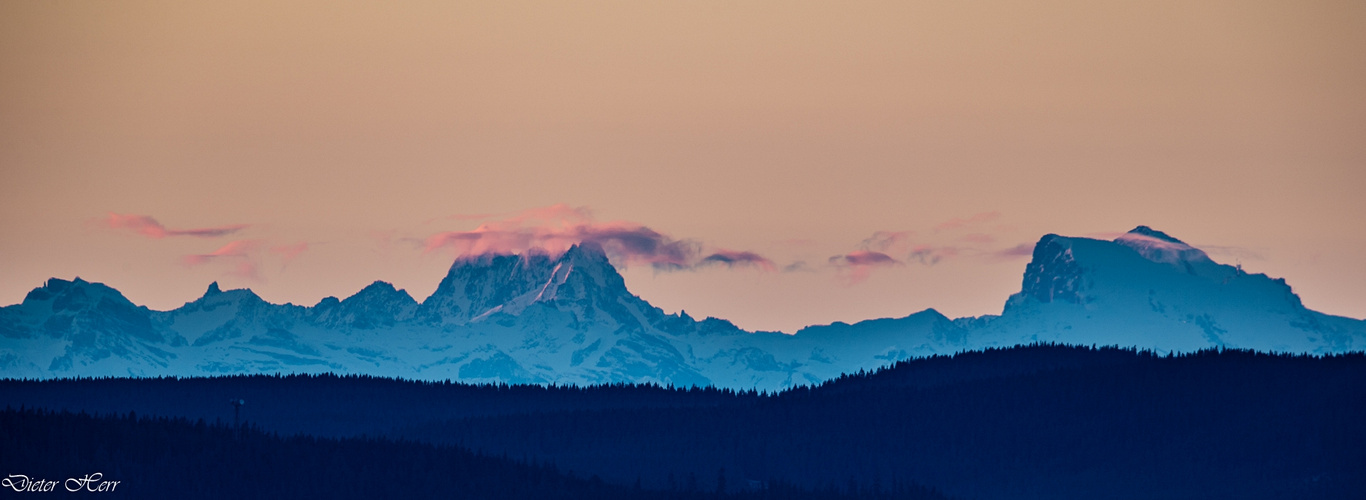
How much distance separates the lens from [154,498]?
187m

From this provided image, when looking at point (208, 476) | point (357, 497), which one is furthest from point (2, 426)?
point (357, 497)

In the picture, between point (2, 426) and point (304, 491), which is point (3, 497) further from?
point (304, 491)

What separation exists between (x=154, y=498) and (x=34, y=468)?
34.4ft

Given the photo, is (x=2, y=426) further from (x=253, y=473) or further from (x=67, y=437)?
(x=253, y=473)

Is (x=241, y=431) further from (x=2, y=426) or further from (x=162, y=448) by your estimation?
(x=2, y=426)

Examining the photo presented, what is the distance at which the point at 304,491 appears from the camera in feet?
649

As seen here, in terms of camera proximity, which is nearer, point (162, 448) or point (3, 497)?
point (3, 497)

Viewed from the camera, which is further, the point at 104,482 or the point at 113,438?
the point at 113,438

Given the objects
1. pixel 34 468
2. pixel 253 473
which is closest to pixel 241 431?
pixel 253 473

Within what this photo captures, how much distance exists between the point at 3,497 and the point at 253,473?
2283 centimetres

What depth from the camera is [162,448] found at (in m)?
197

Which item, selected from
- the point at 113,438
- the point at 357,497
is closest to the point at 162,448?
the point at 113,438

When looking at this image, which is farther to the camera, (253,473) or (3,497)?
(253,473)

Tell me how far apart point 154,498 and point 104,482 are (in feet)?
19.6
